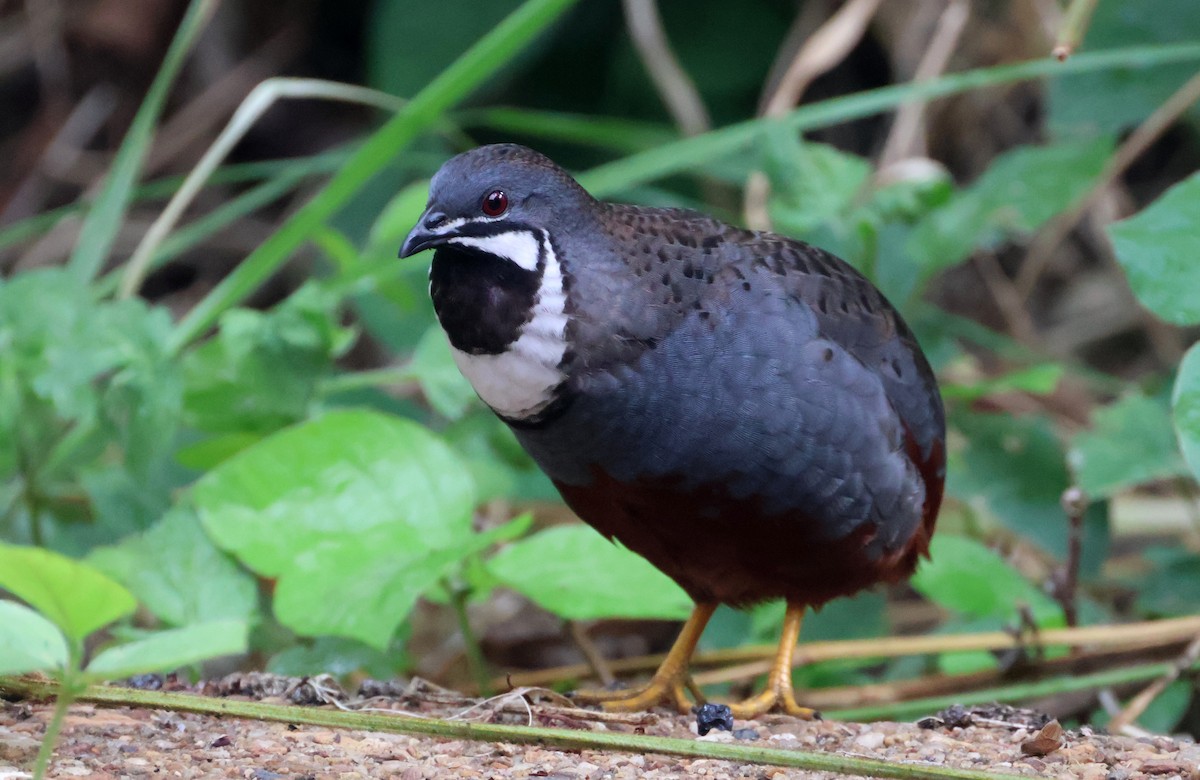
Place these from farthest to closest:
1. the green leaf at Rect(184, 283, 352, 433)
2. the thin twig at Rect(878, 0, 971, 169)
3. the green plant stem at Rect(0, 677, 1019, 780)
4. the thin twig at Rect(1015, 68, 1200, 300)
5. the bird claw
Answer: the thin twig at Rect(878, 0, 971, 169) → the thin twig at Rect(1015, 68, 1200, 300) → the green leaf at Rect(184, 283, 352, 433) → the bird claw → the green plant stem at Rect(0, 677, 1019, 780)

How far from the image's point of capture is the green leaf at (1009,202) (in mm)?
3842

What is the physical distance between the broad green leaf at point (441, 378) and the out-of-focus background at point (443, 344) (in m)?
0.01

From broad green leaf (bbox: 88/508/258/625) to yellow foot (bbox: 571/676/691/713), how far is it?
747 millimetres

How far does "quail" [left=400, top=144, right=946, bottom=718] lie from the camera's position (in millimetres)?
2434

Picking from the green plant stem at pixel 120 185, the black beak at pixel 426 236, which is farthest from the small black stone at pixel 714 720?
the green plant stem at pixel 120 185

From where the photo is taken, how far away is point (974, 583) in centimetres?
345

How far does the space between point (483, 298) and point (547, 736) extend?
2.51 feet

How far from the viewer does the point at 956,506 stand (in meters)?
4.73

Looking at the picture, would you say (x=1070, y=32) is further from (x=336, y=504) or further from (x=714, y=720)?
(x=336, y=504)

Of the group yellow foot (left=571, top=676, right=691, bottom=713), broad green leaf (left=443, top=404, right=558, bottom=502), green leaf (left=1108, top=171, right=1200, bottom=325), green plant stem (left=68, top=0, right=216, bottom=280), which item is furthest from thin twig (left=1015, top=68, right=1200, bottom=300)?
green plant stem (left=68, top=0, right=216, bottom=280)

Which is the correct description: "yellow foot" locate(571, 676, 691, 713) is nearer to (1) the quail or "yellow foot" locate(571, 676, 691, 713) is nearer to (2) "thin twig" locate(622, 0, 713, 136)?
(1) the quail

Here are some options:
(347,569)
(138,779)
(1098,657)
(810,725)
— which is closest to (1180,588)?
(1098,657)

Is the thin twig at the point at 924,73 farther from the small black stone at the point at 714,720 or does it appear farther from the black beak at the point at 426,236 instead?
the small black stone at the point at 714,720

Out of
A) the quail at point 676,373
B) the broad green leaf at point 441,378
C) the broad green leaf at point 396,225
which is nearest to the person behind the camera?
the quail at point 676,373
